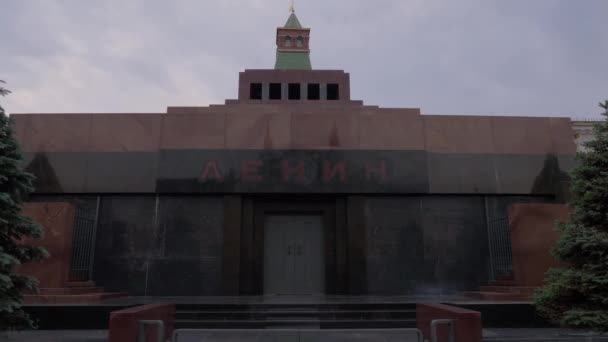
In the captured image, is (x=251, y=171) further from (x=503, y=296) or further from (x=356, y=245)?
(x=503, y=296)

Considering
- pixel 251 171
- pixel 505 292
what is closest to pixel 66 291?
pixel 251 171

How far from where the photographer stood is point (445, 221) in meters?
16.6

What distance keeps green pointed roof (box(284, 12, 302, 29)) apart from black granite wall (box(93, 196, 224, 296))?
28.8 metres

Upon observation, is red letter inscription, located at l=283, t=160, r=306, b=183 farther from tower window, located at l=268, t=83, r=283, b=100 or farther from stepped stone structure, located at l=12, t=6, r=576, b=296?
tower window, located at l=268, t=83, r=283, b=100

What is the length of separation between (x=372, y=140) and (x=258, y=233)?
209 inches

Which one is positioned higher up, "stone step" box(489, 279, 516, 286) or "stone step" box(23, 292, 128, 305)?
"stone step" box(489, 279, 516, 286)

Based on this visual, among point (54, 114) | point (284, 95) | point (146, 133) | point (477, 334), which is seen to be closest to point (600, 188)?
point (477, 334)

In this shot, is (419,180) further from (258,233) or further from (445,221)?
(258,233)

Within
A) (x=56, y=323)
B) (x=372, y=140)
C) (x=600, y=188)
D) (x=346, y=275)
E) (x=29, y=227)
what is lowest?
(x=56, y=323)

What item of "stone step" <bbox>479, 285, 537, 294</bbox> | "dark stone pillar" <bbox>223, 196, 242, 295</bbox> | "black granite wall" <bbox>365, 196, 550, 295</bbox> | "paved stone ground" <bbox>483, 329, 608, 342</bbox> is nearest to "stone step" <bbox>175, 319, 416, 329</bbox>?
"paved stone ground" <bbox>483, 329, 608, 342</bbox>

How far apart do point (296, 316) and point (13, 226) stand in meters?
6.71

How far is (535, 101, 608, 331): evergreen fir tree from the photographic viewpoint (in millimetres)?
8297

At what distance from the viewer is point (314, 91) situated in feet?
94.5

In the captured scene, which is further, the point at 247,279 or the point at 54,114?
the point at 54,114
